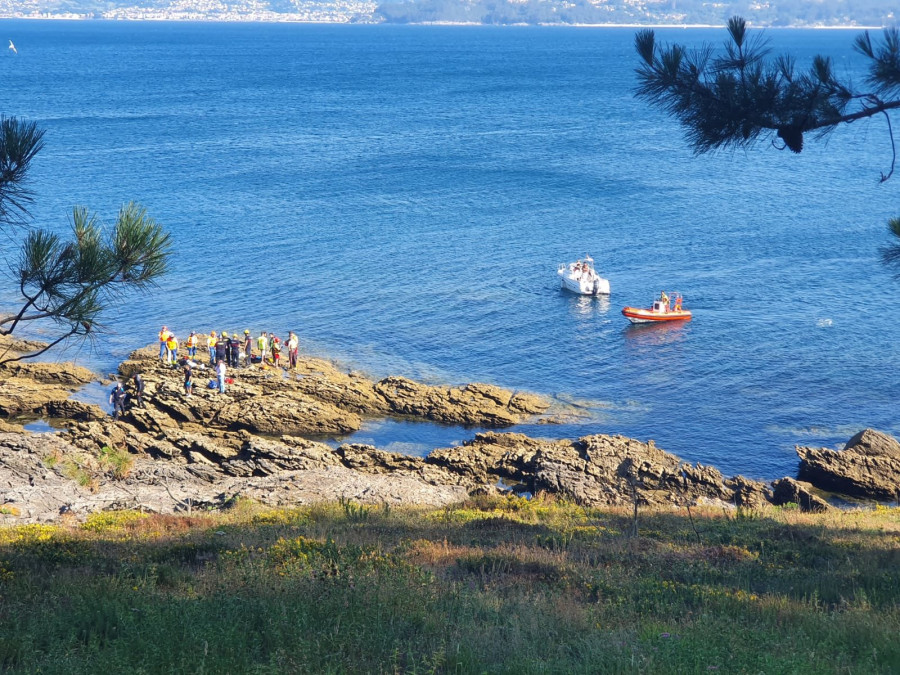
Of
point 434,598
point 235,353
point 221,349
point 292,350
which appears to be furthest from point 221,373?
point 434,598

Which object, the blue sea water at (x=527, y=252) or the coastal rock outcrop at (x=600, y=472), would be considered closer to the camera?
the coastal rock outcrop at (x=600, y=472)

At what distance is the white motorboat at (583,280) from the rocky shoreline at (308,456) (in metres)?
12.2

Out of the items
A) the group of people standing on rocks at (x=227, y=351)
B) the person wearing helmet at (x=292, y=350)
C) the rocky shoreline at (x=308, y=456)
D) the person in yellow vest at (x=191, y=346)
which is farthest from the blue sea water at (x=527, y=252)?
the person in yellow vest at (x=191, y=346)

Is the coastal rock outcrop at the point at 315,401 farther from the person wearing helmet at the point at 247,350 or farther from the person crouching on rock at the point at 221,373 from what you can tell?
the person wearing helmet at the point at 247,350

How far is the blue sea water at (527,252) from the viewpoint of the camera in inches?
1236

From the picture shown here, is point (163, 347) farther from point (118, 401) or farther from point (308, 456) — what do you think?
point (308, 456)

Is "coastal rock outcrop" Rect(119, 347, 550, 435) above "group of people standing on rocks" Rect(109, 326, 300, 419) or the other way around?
the other way around

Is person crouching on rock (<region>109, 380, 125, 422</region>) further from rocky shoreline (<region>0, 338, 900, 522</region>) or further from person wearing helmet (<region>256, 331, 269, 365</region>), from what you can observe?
person wearing helmet (<region>256, 331, 269, 365</region>)

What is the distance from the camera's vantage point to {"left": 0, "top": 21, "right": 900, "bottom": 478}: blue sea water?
31.4 metres

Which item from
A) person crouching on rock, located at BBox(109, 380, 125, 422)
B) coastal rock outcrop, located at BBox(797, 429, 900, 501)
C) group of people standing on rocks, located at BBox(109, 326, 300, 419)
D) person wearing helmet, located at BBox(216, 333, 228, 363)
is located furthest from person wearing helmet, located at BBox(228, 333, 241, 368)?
coastal rock outcrop, located at BBox(797, 429, 900, 501)

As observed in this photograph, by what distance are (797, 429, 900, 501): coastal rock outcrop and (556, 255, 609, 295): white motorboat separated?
57.6 feet

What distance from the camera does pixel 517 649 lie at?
6.73m

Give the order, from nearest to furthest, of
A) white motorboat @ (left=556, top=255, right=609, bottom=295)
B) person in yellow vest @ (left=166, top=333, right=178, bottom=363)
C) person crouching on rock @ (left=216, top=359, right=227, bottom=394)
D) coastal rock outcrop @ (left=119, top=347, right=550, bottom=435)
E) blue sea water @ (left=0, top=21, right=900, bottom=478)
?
coastal rock outcrop @ (left=119, top=347, right=550, bottom=435), person crouching on rock @ (left=216, top=359, right=227, bottom=394), person in yellow vest @ (left=166, top=333, right=178, bottom=363), blue sea water @ (left=0, top=21, right=900, bottom=478), white motorboat @ (left=556, top=255, right=609, bottom=295)

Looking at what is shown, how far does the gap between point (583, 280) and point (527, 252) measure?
7.66 meters
